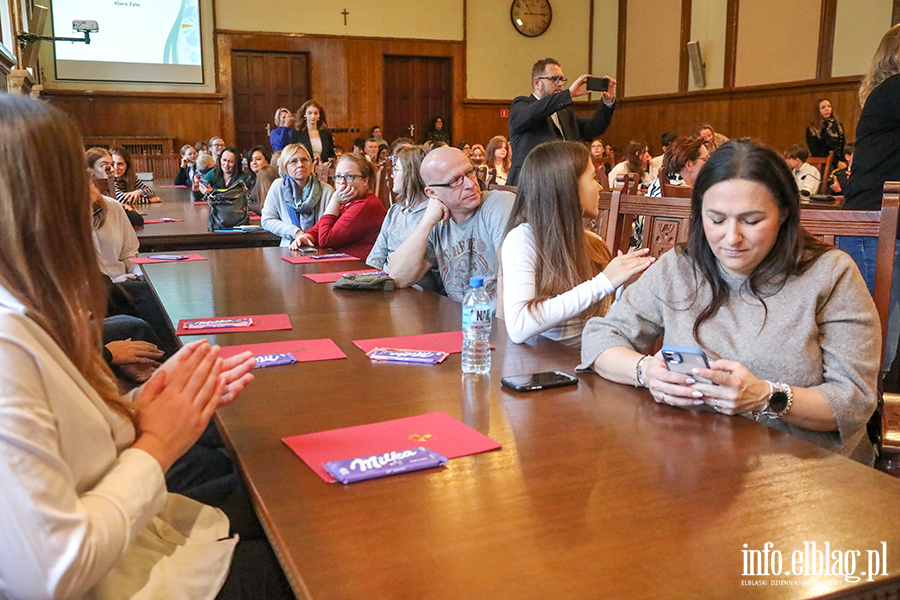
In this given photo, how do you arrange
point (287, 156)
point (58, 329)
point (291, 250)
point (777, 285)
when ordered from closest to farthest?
point (58, 329) < point (777, 285) < point (291, 250) < point (287, 156)

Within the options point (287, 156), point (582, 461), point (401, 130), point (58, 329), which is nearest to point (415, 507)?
point (582, 461)

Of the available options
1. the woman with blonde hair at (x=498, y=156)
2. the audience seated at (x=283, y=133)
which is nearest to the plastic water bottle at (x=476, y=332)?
the audience seated at (x=283, y=133)

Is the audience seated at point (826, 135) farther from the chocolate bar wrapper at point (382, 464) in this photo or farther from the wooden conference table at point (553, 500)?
the chocolate bar wrapper at point (382, 464)

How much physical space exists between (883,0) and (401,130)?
23.3 ft

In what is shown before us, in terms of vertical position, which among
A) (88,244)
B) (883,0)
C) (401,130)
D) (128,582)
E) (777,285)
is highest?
(883,0)

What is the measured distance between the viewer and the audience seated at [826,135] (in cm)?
894

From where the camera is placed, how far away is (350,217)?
3.92 m

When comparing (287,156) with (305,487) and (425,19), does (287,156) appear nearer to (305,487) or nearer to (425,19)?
(305,487)

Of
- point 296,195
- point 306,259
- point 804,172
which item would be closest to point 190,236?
point 296,195

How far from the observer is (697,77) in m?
11.5

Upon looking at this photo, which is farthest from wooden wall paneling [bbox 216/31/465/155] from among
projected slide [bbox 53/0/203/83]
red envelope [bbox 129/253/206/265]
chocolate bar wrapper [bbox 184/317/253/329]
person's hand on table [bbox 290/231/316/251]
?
chocolate bar wrapper [bbox 184/317/253/329]

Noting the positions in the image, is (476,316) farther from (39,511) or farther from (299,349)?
(39,511)

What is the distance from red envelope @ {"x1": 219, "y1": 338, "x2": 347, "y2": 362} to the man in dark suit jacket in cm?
268

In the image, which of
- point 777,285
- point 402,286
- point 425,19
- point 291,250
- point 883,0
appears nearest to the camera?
point 777,285
